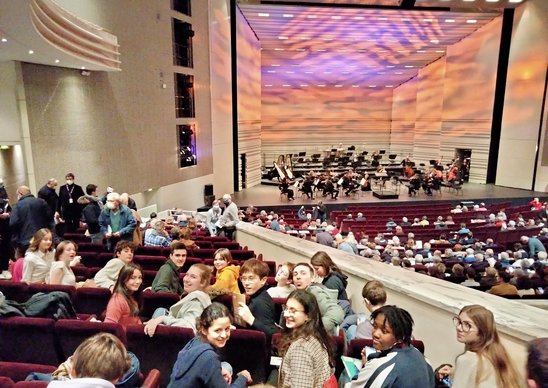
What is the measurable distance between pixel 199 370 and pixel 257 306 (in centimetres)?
114

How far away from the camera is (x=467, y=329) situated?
7.07 feet

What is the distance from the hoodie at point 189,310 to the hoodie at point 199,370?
881mm

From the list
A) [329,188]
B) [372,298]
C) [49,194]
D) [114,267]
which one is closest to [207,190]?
[329,188]

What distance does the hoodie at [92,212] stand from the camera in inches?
267

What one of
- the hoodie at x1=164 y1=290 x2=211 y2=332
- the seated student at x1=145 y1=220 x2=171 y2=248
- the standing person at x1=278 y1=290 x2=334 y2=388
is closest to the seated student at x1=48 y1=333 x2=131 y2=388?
the standing person at x1=278 y1=290 x2=334 y2=388

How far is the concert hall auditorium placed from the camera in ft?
11.2

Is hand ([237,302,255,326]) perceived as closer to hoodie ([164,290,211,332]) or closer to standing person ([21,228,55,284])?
hoodie ([164,290,211,332])

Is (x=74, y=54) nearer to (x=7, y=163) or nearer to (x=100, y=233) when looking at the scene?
(x=7, y=163)

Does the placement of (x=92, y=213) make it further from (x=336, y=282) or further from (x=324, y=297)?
(x=324, y=297)

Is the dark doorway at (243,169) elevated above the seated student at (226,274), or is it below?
below

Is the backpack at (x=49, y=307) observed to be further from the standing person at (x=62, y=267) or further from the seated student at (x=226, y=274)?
the seated student at (x=226, y=274)

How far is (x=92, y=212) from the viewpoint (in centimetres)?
680

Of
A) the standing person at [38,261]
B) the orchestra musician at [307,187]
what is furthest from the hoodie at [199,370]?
the orchestra musician at [307,187]

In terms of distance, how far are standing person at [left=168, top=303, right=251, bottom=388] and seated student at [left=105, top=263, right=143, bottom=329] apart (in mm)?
1239
